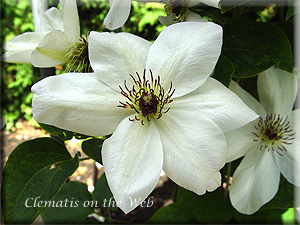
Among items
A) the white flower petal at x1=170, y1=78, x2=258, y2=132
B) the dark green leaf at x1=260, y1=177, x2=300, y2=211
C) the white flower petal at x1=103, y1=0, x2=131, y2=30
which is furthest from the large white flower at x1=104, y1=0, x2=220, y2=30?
the dark green leaf at x1=260, y1=177, x2=300, y2=211

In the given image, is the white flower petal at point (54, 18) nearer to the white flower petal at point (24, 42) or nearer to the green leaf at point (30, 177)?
the white flower petal at point (24, 42)

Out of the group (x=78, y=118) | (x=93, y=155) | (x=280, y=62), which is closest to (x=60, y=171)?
(x=93, y=155)

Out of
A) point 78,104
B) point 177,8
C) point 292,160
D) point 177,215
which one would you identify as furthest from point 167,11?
point 177,215

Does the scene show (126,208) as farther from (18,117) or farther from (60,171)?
(18,117)

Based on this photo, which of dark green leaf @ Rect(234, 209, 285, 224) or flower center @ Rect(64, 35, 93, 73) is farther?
dark green leaf @ Rect(234, 209, 285, 224)

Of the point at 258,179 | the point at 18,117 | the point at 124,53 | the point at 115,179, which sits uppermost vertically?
the point at 124,53

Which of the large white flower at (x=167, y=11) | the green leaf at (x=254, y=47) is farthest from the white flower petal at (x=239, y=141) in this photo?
the large white flower at (x=167, y=11)

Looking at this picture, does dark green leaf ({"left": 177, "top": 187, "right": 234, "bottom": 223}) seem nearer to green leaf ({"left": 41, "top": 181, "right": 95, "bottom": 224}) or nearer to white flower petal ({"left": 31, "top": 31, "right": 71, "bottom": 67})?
green leaf ({"left": 41, "top": 181, "right": 95, "bottom": 224})
